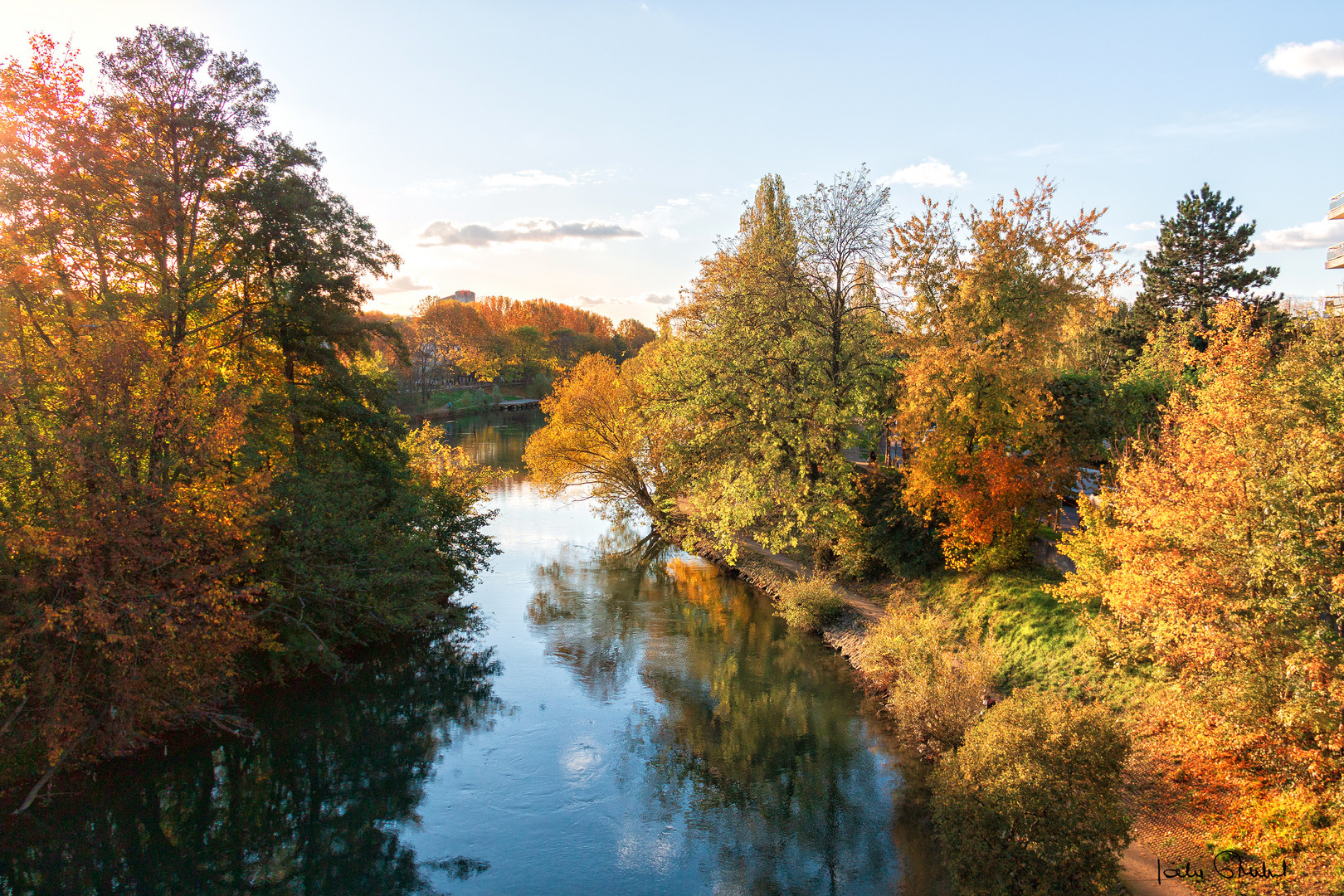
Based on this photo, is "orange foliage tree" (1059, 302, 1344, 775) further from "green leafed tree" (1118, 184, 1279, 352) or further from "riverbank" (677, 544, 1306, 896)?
"green leafed tree" (1118, 184, 1279, 352)

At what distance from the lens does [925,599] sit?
23641 millimetres

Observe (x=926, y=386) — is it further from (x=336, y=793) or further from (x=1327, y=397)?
(x=336, y=793)

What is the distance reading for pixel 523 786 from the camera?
16250mm

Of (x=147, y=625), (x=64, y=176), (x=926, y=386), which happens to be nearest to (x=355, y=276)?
(x=64, y=176)

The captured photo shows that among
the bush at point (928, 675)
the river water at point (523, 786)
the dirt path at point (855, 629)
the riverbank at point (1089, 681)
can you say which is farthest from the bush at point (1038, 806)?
the bush at point (928, 675)

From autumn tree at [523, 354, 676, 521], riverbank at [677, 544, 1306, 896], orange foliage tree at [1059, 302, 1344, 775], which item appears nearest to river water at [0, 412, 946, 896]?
riverbank at [677, 544, 1306, 896]

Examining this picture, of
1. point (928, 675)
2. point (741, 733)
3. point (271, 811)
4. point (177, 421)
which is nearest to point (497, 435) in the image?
point (177, 421)

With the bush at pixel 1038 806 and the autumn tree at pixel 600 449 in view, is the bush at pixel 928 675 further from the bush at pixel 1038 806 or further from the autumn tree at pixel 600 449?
the autumn tree at pixel 600 449

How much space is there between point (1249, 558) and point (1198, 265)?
111 feet

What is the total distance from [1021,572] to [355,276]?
74.3ft

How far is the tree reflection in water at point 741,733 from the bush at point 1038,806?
4.78 ft

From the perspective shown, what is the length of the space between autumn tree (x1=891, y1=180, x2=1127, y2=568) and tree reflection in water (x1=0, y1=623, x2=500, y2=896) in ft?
48.8

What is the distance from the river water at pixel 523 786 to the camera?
13336 mm

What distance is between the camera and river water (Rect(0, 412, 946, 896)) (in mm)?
13336
